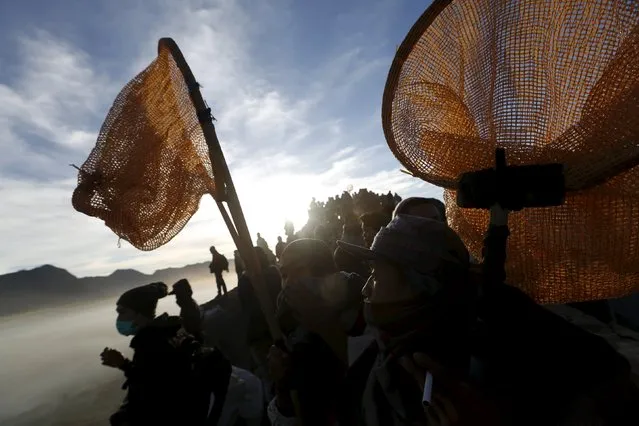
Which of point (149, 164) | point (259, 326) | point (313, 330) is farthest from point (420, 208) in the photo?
point (259, 326)

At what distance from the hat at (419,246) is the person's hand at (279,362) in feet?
4.35

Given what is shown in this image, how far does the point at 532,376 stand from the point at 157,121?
2.58 meters

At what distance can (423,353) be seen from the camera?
112cm

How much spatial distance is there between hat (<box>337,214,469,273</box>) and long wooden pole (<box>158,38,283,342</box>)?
38.9 inches

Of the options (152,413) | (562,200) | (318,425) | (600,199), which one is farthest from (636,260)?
(152,413)

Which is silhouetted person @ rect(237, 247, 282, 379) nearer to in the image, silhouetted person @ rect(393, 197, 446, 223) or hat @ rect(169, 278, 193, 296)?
hat @ rect(169, 278, 193, 296)

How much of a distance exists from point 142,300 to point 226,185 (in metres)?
2.01

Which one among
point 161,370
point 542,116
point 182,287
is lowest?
point 161,370

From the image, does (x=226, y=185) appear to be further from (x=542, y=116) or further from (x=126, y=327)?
(x=126, y=327)

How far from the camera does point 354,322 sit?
9.12 ft

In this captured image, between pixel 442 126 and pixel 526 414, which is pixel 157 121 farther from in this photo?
pixel 526 414

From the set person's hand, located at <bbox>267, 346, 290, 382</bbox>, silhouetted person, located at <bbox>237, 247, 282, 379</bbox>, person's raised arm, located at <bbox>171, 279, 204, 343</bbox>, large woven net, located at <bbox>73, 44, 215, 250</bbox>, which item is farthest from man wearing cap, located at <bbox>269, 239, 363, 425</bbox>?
person's raised arm, located at <bbox>171, 279, 204, 343</bbox>

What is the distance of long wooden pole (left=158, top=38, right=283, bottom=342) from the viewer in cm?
226

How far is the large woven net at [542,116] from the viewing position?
0.95 meters
